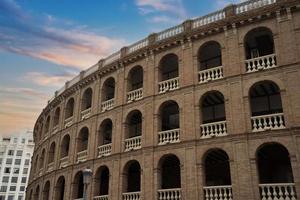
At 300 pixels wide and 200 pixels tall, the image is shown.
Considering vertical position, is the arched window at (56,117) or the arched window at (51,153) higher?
the arched window at (56,117)

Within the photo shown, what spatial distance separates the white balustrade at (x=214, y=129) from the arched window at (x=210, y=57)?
17.3 ft

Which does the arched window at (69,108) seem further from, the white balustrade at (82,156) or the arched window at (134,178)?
the arched window at (134,178)

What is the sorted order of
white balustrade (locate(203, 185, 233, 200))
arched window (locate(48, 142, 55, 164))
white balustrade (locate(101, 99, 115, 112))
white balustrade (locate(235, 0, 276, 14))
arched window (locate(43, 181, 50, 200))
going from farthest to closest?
arched window (locate(48, 142, 55, 164)) → arched window (locate(43, 181, 50, 200)) → white balustrade (locate(101, 99, 115, 112)) → white balustrade (locate(235, 0, 276, 14)) → white balustrade (locate(203, 185, 233, 200))

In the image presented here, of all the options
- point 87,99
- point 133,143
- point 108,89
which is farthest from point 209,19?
point 87,99

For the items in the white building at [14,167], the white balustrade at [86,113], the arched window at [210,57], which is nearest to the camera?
the arched window at [210,57]

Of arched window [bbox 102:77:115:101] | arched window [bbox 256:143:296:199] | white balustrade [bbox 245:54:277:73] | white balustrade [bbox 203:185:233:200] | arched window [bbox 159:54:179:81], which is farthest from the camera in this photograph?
arched window [bbox 102:77:115:101]

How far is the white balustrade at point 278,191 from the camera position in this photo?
18.0 m

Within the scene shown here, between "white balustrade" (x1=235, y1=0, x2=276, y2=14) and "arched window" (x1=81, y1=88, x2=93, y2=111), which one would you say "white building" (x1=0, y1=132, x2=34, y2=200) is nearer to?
"arched window" (x1=81, y1=88, x2=93, y2=111)

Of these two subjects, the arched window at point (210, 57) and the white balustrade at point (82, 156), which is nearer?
the arched window at point (210, 57)

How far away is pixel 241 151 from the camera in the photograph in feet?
66.1

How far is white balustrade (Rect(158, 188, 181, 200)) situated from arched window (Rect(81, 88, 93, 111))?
12864 millimetres

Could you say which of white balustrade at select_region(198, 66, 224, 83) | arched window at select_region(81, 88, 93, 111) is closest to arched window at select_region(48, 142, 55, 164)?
arched window at select_region(81, 88, 93, 111)

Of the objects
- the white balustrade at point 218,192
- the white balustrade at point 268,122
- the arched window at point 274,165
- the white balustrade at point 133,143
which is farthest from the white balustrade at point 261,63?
the white balustrade at point 133,143

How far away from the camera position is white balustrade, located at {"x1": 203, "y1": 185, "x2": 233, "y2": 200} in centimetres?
1994
